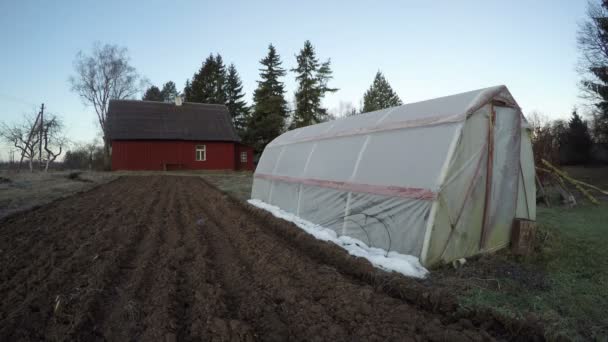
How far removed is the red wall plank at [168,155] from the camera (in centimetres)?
2403

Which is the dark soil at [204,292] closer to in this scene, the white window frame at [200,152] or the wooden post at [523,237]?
the wooden post at [523,237]

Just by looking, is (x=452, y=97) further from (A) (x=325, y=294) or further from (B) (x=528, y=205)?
(A) (x=325, y=294)

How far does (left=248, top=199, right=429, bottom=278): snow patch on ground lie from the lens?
3.79 m

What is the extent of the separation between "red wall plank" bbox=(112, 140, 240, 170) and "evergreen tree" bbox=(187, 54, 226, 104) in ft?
56.4

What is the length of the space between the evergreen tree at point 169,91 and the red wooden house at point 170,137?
126 feet

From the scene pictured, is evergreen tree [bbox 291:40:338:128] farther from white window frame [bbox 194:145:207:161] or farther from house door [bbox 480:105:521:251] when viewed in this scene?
house door [bbox 480:105:521:251]

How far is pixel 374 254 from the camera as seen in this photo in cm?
438

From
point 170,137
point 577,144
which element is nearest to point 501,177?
point 170,137

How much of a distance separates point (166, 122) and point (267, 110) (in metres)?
9.47

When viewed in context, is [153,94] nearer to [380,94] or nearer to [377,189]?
[380,94]

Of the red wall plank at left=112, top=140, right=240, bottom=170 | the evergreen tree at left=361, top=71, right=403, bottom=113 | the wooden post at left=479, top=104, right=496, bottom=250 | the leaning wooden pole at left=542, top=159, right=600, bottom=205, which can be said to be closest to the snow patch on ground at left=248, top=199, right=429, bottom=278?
the wooden post at left=479, top=104, right=496, bottom=250

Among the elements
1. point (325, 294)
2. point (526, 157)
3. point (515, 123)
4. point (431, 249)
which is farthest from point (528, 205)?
point (325, 294)

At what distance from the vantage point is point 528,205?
541 cm

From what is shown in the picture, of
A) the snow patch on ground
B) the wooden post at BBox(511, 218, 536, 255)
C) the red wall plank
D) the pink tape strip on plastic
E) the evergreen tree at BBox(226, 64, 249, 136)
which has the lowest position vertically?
the snow patch on ground
